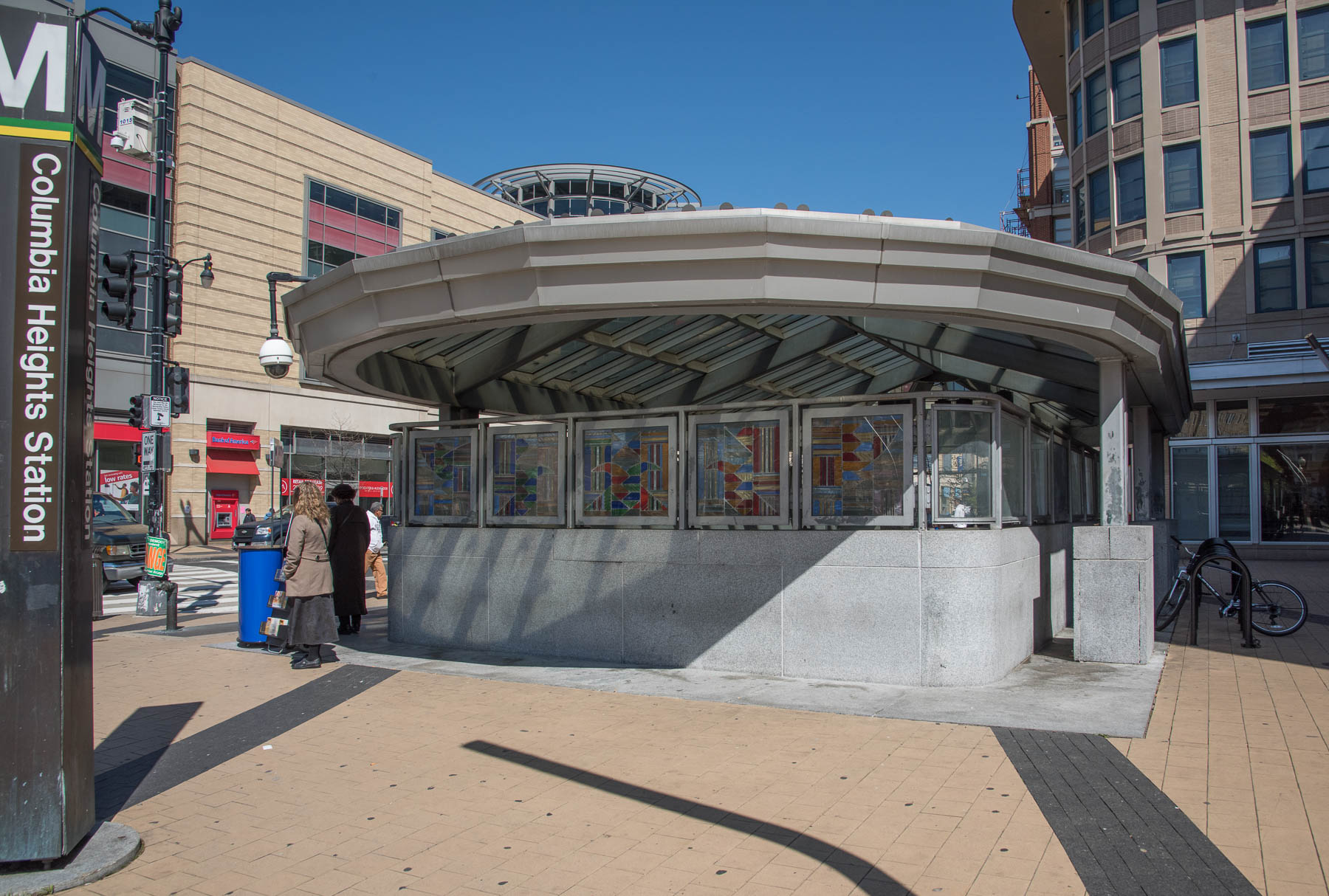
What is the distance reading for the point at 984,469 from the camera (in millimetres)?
8242

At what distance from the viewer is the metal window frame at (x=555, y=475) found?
952 cm

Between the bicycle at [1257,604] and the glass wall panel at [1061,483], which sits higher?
the glass wall panel at [1061,483]

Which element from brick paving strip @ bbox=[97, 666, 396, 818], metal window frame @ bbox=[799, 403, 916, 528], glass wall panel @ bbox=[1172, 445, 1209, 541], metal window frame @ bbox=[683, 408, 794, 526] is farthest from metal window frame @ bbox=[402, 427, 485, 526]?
glass wall panel @ bbox=[1172, 445, 1209, 541]

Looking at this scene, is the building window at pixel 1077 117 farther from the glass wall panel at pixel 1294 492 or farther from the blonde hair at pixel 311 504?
the blonde hair at pixel 311 504

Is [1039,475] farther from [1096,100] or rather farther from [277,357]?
[1096,100]

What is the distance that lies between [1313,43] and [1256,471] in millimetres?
12210

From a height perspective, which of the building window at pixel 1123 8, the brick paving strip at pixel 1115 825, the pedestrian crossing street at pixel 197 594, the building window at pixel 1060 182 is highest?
the building window at pixel 1060 182

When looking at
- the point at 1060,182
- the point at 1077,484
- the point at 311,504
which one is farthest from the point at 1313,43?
the point at 311,504

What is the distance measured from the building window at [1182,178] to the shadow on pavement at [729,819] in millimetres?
29519

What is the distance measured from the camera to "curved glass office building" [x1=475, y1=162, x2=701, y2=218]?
170ft

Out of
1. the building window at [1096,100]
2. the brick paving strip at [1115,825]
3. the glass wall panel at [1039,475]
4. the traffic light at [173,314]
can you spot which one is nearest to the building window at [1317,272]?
the building window at [1096,100]

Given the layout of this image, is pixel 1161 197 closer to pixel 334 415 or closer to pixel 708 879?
pixel 708 879

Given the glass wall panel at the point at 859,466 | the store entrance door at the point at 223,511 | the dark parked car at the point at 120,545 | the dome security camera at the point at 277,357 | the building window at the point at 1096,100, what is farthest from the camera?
the store entrance door at the point at 223,511

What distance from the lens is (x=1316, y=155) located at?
2716cm
